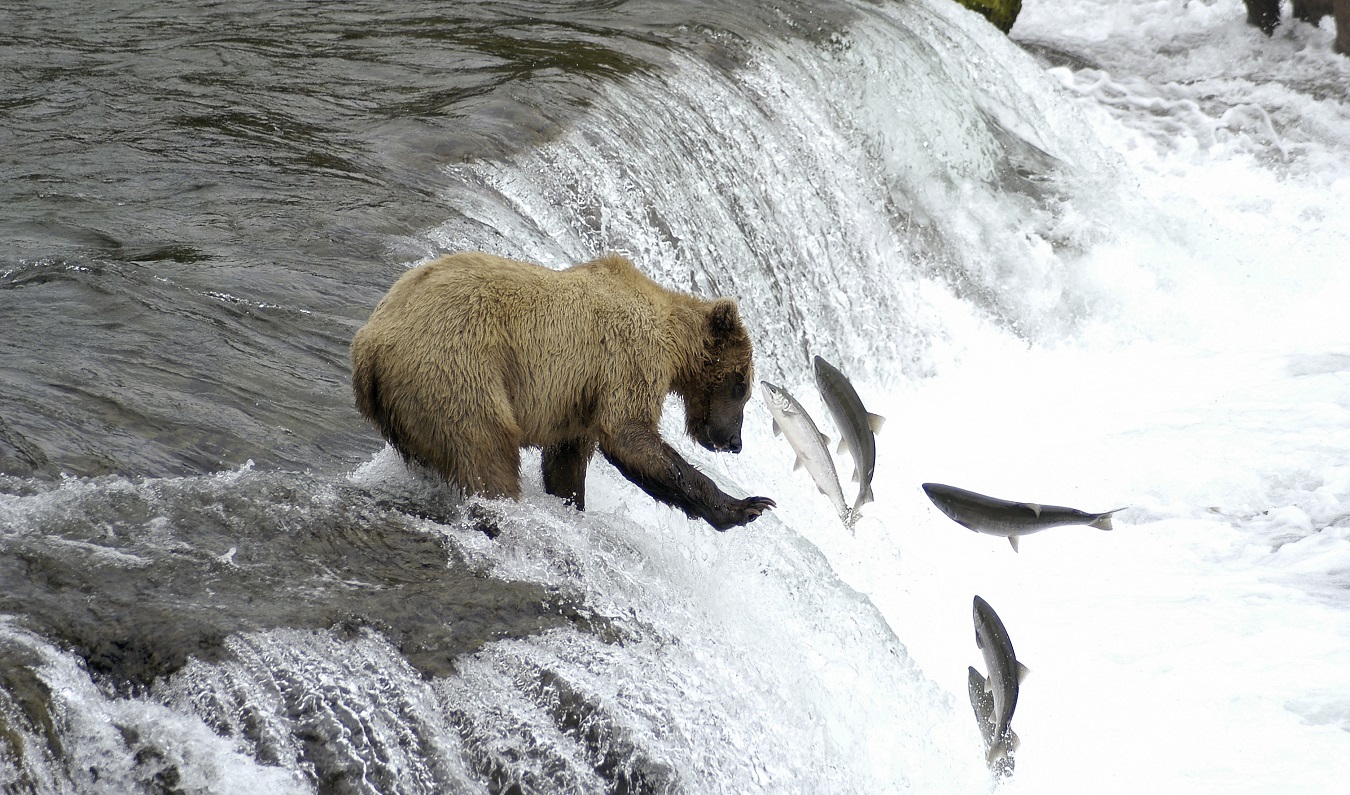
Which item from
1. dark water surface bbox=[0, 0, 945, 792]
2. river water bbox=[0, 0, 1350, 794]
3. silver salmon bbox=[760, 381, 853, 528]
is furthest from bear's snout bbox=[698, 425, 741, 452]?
dark water surface bbox=[0, 0, 945, 792]

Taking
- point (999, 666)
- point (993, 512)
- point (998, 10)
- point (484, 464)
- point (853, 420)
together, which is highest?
point (998, 10)

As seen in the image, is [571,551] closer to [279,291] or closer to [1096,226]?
[279,291]

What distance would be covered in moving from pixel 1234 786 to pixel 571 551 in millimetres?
3014

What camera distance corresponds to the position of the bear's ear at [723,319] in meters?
4.55

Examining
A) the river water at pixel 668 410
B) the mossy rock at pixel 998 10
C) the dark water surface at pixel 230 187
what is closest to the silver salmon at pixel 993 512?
the river water at pixel 668 410

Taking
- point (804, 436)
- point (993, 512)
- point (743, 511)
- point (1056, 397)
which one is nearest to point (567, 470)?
point (743, 511)

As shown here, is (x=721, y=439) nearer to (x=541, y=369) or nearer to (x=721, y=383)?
(x=721, y=383)

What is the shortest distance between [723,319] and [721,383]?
0.26 meters

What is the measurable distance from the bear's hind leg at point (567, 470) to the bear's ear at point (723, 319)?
Result: 63 centimetres

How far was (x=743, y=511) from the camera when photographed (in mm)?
3980

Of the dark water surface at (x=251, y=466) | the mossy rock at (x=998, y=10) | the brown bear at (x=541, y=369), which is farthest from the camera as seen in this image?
the mossy rock at (x=998, y=10)

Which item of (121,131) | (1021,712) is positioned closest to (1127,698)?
(1021,712)

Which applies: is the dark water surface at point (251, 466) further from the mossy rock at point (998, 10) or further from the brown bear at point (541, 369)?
the mossy rock at point (998, 10)

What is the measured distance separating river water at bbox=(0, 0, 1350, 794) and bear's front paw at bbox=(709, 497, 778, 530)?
0.33 meters
